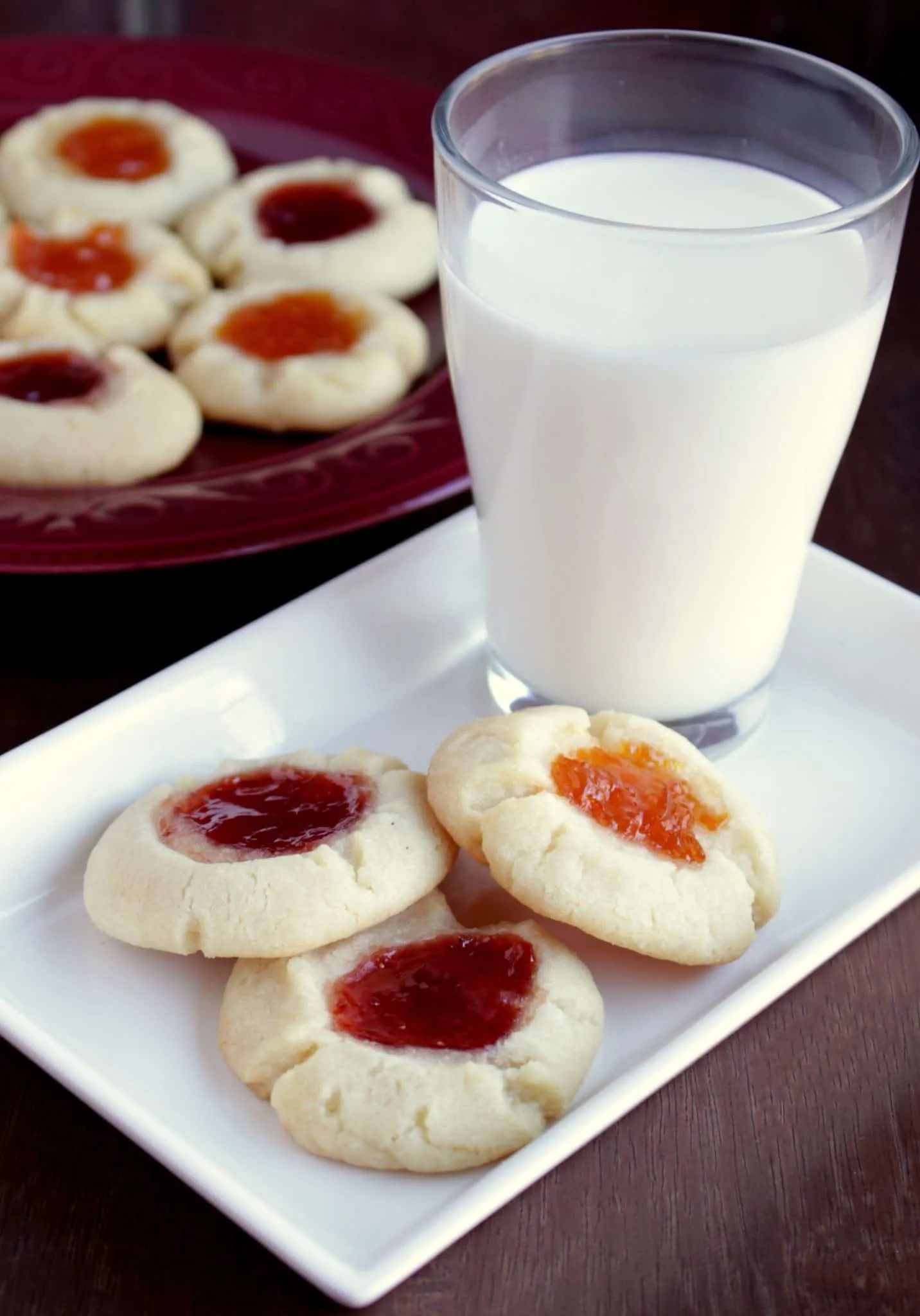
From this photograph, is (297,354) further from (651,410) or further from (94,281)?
(651,410)

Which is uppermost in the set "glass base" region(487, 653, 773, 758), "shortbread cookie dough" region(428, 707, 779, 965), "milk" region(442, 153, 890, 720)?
"milk" region(442, 153, 890, 720)

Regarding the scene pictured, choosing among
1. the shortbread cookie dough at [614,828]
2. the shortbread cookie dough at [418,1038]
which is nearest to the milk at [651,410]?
the shortbread cookie dough at [614,828]

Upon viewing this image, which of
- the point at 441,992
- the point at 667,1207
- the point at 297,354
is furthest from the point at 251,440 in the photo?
the point at 667,1207

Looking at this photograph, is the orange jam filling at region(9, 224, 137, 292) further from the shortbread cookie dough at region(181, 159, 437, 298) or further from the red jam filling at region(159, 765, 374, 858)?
the red jam filling at region(159, 765, 374, 858)

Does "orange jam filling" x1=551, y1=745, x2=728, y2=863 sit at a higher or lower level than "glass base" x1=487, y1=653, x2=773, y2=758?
higher

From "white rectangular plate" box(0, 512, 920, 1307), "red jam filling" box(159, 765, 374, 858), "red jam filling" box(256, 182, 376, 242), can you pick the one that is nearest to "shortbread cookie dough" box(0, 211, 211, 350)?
"red jam filling" box(256, 182, 376, 242)

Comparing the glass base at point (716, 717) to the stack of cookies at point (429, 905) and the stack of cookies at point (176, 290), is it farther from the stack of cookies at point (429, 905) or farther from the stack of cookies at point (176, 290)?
the stack of cookies at point (176, 290)
